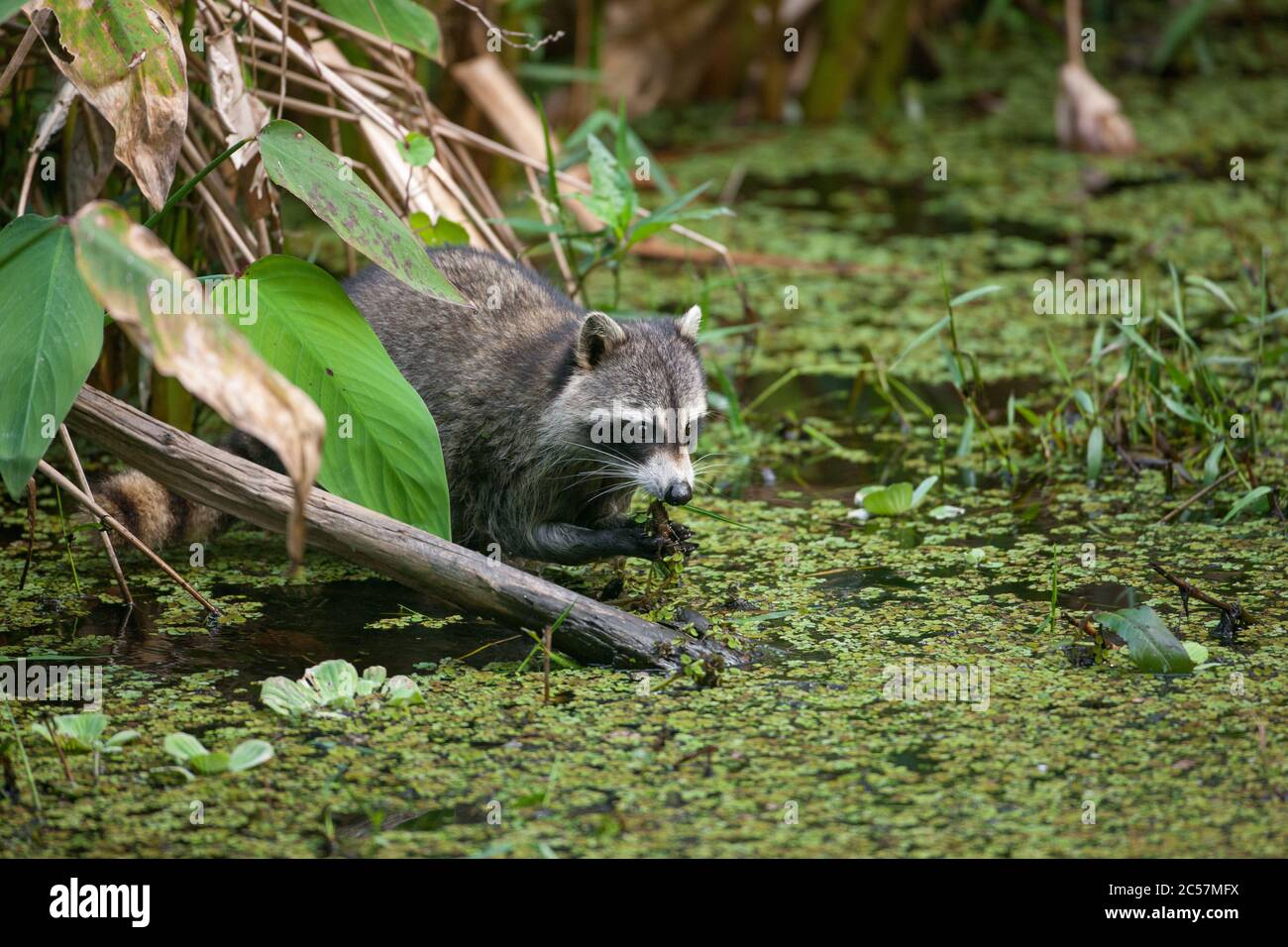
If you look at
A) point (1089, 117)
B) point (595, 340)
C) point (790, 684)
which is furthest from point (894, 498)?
point (1089, 117)

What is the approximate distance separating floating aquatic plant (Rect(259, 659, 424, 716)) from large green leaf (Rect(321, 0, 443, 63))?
2.22m

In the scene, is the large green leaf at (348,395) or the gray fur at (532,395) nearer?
the large green leaf at (348,395)

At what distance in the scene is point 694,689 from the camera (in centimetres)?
377

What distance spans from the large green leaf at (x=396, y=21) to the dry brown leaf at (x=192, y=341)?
1.87 m

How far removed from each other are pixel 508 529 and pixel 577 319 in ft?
2.25

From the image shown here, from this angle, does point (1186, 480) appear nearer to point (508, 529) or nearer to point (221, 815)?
point (508, 529)

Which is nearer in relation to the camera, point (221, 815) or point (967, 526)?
point (221, 815)

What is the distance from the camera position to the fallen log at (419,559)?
386 cm

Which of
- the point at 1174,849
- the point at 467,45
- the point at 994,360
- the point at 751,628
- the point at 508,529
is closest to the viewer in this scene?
the point at 1174,849

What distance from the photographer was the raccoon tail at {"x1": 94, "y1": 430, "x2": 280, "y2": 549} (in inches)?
180

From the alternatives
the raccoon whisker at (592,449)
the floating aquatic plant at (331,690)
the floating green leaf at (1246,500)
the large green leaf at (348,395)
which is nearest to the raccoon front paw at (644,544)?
the raccoon whisker at (592,449)

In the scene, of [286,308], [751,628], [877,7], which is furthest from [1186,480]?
[877,7]

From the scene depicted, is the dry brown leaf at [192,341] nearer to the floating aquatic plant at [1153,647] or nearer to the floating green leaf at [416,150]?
the floating green leaf at [416,150]

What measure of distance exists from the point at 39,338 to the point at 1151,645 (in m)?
2.73
